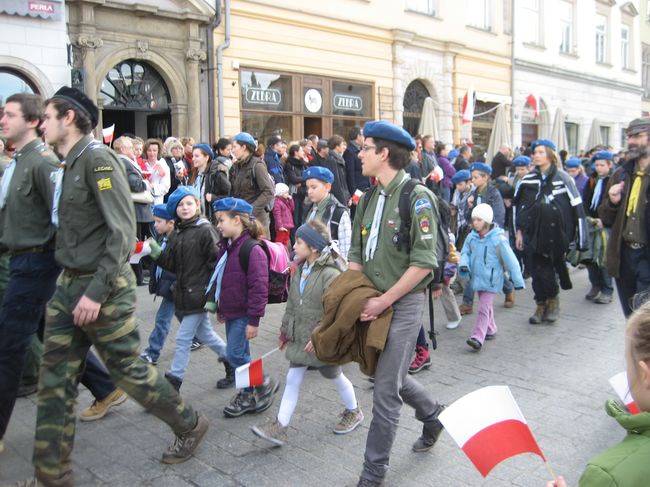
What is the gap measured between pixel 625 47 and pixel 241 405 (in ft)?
109

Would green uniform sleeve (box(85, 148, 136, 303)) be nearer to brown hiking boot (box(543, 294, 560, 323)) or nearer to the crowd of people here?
the crowd of people

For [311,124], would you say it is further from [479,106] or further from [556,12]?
[556,12]

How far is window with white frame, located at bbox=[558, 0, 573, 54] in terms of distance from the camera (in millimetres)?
26859

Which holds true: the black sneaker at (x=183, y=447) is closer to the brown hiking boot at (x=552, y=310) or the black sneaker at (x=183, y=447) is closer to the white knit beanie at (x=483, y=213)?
the white knit beanie at (x=483, y=213)

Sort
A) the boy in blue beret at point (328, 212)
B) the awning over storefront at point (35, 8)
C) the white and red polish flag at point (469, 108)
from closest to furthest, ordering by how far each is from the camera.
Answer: the boy in blue beret at point (328, 212)
the awning over storefront at point (35, 8)
the white and red polish flag at point (469, 108)

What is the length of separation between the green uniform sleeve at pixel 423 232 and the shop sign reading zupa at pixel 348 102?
14.2 meters

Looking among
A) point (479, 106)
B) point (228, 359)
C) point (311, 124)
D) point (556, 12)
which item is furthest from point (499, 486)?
point (556, 12)

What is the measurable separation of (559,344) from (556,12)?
76.3 ft

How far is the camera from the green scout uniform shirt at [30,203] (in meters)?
3.85

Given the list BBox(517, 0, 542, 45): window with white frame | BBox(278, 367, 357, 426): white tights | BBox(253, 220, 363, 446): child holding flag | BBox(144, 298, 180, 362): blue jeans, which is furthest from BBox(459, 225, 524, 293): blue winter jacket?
BBox(517, 0, 542, 45): window with white frame

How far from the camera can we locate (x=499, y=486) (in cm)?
353

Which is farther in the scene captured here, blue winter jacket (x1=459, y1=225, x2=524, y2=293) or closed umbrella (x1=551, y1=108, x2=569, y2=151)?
closed umbrella (x1=551, y1=108, x2=569, y2=151)

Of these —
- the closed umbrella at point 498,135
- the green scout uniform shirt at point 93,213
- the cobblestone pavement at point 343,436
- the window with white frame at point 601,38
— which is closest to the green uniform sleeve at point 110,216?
the green scout uniform shirt at point 93,213

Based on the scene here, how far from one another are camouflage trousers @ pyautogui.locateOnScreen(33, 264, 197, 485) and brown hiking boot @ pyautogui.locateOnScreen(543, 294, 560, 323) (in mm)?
4885
